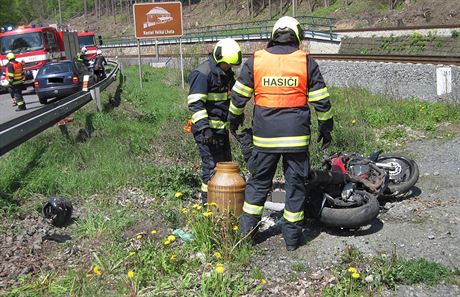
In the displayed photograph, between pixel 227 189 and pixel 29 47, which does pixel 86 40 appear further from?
pixel 227 189

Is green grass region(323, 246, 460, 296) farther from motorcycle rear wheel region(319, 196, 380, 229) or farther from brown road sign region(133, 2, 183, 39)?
brown road sign region(133, 2, 183, 39)

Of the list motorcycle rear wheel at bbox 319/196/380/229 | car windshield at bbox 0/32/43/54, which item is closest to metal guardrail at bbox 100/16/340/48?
car windshield at bbox 0/32/43/54

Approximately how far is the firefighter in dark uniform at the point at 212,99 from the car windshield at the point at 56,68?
13.8 metres

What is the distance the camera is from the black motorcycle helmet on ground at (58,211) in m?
5.64

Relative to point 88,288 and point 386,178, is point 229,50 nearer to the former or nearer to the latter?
point 386,178

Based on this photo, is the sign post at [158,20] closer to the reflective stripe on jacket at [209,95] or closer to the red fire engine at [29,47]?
the red fire engine at [29,47]

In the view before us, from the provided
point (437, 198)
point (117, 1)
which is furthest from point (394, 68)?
point (117, 1)

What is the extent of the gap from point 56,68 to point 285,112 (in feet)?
51.2

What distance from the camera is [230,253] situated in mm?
4621

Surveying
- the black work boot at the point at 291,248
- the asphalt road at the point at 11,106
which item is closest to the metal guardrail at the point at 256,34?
the asphalt road at the point at 11,106

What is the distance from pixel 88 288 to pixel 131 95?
1411 cm

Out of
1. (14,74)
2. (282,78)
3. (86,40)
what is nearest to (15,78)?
(14,74)

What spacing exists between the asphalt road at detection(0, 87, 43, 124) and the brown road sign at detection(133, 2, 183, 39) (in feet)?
15.4

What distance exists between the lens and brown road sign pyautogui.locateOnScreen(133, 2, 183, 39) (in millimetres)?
20047
